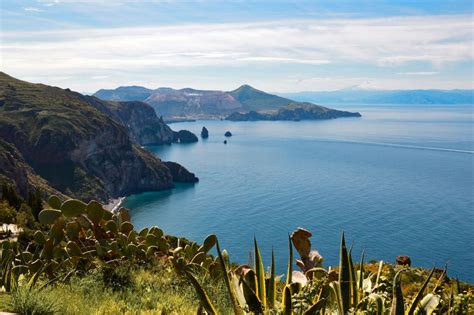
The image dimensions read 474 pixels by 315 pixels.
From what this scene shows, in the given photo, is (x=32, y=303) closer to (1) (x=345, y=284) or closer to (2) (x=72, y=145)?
(1) (x=345, y=284)

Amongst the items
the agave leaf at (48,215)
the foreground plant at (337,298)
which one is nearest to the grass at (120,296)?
the foreground plant at (337,298)

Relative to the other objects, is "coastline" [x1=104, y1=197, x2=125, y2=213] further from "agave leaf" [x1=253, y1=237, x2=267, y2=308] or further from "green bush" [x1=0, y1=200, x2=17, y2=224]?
"agave leaf" [x1=253, y1=237, x2=267, y2=308]

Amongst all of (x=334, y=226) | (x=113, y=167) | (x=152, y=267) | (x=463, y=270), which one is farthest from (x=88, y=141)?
(x=152, y=267)

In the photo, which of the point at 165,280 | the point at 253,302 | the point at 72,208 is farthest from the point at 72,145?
the point at 253,302

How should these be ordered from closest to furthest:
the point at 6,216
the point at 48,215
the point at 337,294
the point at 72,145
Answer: the point at 337,294 < the point at 48,215 < the point at 6,216 < the point at 72,145

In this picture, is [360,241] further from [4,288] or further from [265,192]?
[4,288]
